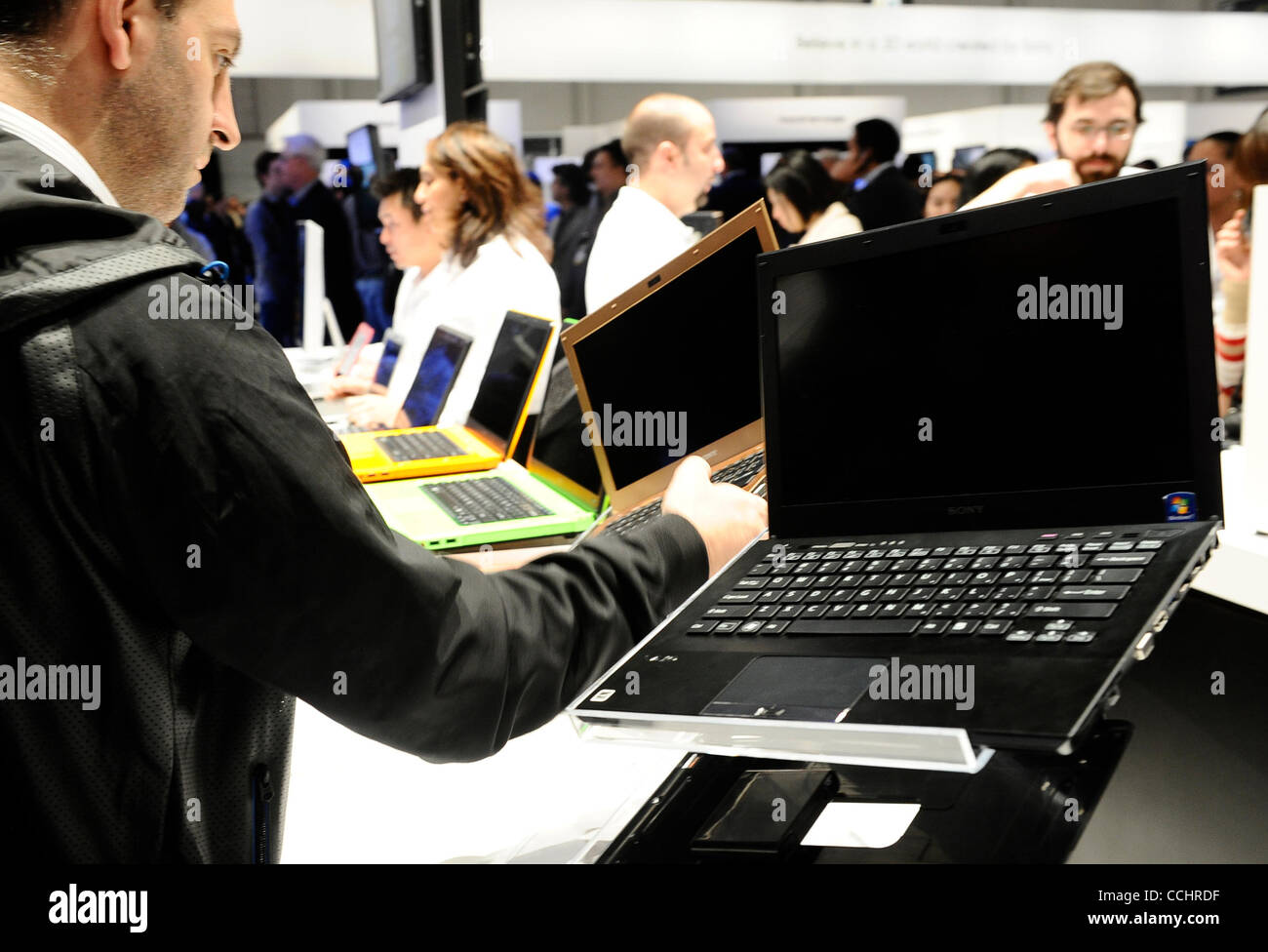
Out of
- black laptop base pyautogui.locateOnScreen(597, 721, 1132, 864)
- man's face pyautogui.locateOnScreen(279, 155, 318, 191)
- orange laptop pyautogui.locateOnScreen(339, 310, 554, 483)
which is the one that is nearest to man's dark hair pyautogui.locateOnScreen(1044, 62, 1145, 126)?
orange laptop pyautogui.locateOnScreen(339, 310, 554, 483)

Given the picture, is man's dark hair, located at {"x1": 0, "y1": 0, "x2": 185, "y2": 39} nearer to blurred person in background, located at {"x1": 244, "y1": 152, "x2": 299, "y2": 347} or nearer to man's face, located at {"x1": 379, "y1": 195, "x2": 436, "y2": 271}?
man's face, located at {"x1": 379, "y1": 195, "x2": 436, "y2": 271}

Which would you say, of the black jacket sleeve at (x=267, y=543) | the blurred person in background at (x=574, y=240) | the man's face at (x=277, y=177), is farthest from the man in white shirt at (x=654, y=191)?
the man's face at (x=277, y=177)

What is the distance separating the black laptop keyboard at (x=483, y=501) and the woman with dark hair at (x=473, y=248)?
2.51 feet

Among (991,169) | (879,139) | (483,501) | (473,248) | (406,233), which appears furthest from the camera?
(879,139)

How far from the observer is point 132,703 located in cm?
66

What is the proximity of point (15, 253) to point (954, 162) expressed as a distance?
885cm

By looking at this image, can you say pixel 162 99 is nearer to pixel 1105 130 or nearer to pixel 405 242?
pixel 1105 130

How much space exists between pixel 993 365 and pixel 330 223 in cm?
541

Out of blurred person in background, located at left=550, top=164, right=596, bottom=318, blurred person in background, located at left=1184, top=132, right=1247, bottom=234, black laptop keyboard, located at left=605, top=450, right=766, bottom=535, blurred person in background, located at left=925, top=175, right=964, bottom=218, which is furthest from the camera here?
blurred person in background, located at left=925, top=175, right=964, bottom=218

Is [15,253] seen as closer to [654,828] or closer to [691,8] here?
[654,828]

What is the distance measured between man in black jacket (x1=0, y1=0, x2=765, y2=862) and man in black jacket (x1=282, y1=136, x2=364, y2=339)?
5.34 metres

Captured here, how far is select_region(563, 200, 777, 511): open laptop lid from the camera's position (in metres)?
1.29

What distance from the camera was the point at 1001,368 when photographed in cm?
91

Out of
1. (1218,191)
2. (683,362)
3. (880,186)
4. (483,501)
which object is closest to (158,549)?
(683,362)
